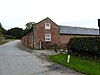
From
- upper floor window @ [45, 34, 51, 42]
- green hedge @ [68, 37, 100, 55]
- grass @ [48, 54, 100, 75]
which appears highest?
upper floor window @ [45, 34, 51, 42]

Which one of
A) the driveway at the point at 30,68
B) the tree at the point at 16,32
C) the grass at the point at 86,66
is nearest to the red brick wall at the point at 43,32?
the driveway at the point at 30,68

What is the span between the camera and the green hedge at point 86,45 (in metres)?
18.2

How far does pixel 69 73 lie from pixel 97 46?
604 centimetres

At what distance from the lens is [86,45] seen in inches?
793

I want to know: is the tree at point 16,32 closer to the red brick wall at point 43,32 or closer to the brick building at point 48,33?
the brick building at point 48,33

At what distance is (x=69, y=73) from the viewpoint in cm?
1287

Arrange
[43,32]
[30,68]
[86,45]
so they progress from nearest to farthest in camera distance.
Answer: [30,68] → [86,45] → [43,32]

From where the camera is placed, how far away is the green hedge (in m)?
18.2

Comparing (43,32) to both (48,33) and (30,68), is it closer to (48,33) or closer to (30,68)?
(48,33)

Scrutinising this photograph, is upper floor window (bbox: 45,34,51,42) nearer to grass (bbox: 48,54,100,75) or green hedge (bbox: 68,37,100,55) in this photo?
green hedge (bbox: 68,37,100,55)

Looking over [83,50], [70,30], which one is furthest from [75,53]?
[70,30]

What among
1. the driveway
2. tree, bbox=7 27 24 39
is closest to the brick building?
the driveway

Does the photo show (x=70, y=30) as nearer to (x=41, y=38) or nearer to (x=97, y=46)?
(x=41, y=38)

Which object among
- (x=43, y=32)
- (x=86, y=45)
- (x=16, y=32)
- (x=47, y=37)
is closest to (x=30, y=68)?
(x=86, y=45)
